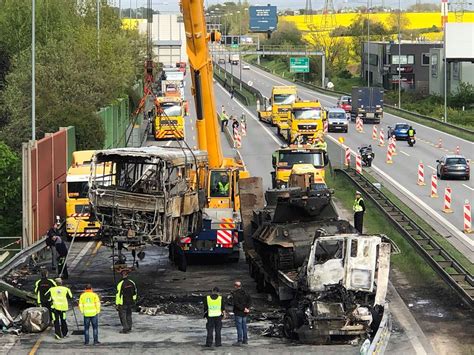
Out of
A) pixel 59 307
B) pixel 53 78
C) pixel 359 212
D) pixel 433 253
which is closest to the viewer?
pixel 59 307

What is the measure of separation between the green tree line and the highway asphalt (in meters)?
9.09

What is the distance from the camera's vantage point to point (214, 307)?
21.6m

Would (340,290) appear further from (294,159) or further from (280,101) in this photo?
(280,101)

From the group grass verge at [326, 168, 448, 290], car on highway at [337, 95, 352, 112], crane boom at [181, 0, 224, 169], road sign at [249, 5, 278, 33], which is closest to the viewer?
grass verge at [326, 168, 448, 290]

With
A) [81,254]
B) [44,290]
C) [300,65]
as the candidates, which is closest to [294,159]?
[81,254]

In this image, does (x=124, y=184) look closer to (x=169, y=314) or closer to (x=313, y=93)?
(x=169, y=314)

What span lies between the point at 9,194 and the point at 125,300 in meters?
20.5

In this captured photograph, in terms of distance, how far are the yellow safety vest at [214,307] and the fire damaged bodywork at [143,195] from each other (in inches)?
177

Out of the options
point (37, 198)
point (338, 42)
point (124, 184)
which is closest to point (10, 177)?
point (37, 198)

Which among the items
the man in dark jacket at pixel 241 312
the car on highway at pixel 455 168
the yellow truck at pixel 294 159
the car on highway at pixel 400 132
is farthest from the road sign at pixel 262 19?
the man in dark jacket at pixel 241 312

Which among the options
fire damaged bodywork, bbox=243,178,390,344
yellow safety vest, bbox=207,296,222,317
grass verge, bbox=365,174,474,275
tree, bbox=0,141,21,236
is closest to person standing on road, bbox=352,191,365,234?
grass verge, bbox=365,174,474,275

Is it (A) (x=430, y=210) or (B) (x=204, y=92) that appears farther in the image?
(A) (x=430, y=210)

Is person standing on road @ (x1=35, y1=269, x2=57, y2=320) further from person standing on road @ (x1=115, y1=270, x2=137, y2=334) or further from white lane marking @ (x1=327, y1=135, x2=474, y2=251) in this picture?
white lane marking @ (x1=327, y1=135, x2=474, y2=251)

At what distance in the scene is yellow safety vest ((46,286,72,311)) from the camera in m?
22.4
